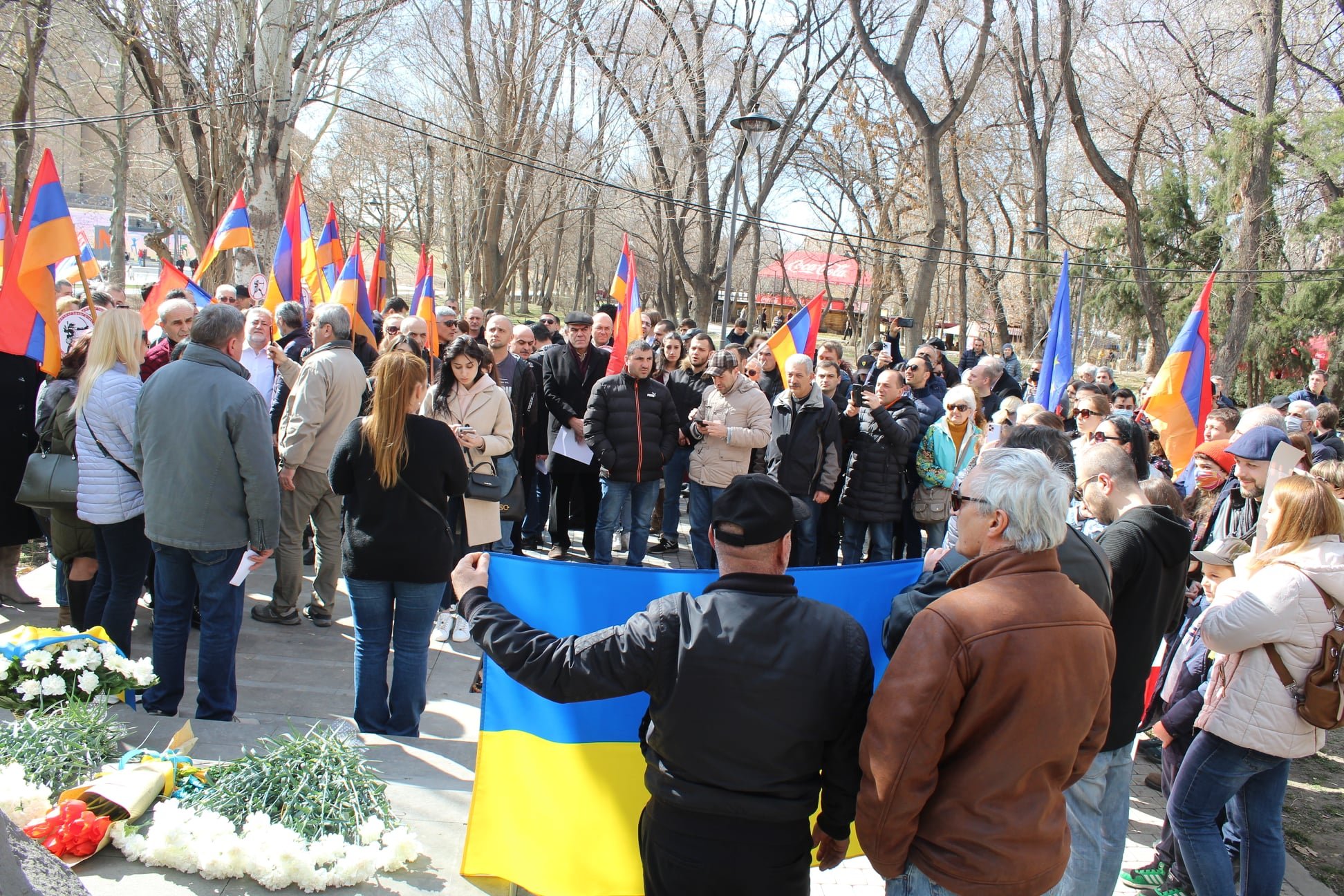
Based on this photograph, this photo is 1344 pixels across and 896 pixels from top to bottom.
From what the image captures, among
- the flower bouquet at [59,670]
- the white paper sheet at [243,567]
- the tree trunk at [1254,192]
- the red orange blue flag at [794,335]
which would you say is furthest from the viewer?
the tree trunk at [1254,192]

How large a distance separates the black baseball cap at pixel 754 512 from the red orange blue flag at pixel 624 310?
17.5 feet

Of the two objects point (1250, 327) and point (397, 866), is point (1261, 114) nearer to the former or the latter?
point (1250, 327)

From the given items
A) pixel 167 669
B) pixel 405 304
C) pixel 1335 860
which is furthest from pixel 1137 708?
pixel 405 304

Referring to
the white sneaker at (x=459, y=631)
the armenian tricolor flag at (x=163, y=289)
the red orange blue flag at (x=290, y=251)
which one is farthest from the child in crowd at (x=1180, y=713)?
the red orange blue flag at (x=290, y=251)

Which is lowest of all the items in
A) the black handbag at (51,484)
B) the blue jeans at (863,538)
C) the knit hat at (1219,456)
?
the blue jeans at (863,538)

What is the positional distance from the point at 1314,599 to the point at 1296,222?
25.4m

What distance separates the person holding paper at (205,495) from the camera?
405 centimetres

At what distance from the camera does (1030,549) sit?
2223mm

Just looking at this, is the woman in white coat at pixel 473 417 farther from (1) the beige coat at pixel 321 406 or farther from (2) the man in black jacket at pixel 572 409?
(2) the man in black jacket at pixel 572 409

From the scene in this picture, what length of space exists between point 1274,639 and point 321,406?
4.97 meters

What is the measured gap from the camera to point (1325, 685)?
10.2 ft

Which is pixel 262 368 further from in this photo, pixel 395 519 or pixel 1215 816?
pixel 1215 816

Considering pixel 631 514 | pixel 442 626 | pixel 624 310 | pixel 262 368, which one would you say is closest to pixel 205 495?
pixel 442 626

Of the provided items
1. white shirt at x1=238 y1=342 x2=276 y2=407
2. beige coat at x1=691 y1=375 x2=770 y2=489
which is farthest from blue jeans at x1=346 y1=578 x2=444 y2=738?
beige coat at x1=691 y1=375 x2=770 y2=489
